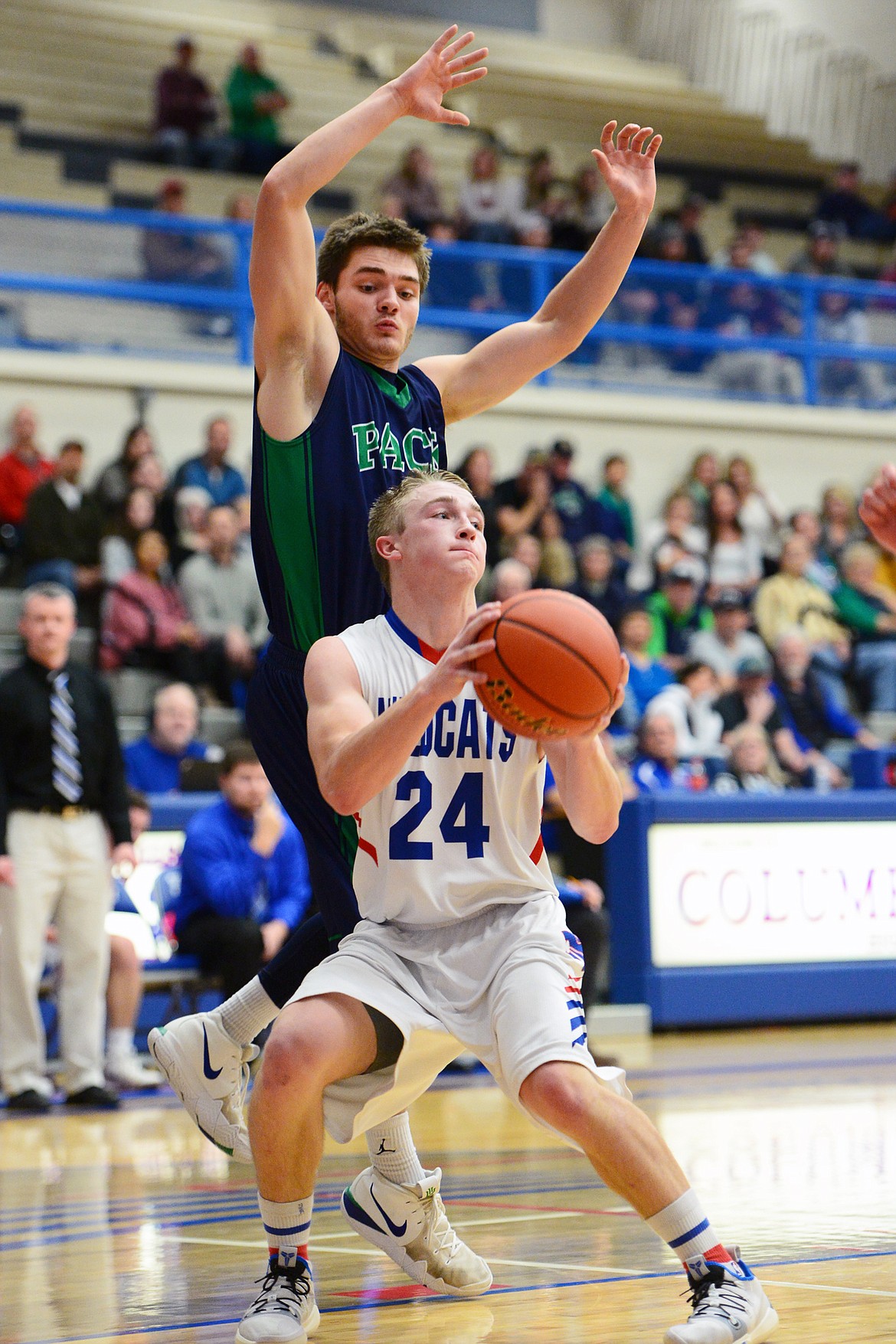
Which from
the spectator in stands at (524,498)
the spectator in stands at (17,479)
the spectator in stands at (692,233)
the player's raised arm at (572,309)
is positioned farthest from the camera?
the spectator in stands at (692,233)

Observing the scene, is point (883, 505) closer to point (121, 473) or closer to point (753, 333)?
point (121, 473)

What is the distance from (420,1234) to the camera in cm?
388

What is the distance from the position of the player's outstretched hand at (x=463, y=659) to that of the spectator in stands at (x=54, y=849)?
5267 millimetres

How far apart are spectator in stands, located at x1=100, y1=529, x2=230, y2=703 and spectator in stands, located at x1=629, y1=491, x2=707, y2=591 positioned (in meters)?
4.19

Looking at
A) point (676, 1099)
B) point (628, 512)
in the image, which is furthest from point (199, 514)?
point (676, 1099)

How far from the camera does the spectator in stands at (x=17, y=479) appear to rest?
1243cm

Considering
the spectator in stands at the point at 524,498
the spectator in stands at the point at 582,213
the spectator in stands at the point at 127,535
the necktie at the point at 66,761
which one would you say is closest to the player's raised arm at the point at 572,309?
the necktie at the point at 66,761

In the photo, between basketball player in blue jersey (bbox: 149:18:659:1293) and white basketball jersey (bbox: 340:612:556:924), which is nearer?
white basketball jersey (bbox: 340:612:556:924)

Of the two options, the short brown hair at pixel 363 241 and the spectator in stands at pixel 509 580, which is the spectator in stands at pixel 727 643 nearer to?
the spectator in stands at pixel 509 580

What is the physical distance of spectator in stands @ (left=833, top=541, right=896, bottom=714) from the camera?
14367mm

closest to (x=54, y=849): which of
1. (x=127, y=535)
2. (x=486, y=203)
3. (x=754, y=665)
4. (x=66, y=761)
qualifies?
(x=66, y=761)

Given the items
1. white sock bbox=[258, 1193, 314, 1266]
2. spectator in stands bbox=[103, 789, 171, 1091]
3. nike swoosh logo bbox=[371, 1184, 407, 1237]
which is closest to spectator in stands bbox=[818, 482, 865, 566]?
spectator in stands bbox=[103, 789, 171, 1091]

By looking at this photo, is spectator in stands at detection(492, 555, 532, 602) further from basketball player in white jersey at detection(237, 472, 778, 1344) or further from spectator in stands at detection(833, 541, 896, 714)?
basketball player in white jersey at detection(237, 472, 778, 1344)

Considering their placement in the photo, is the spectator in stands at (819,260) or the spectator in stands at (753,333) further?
the spectator in stands at (819,260)
